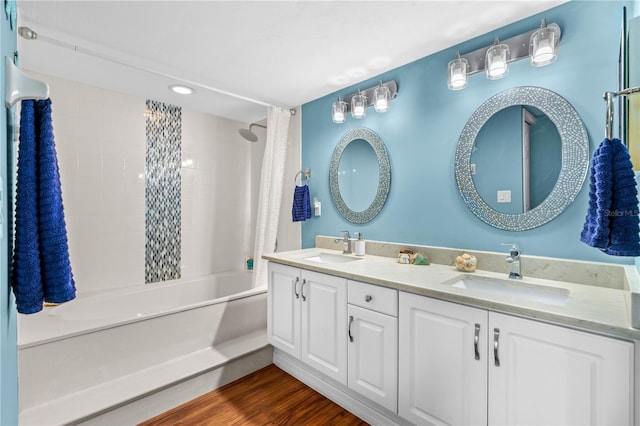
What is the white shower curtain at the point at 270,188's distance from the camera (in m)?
2.83

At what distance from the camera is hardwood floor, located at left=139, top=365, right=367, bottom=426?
1.76 metres

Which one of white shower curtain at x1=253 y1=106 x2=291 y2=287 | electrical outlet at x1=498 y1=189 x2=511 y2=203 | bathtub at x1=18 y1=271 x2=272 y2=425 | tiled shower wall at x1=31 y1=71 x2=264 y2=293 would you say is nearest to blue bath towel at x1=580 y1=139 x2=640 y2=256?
electrical outlet at x1=498 y1=189 x2=511 y2=203

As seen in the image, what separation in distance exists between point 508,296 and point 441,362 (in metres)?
0.47

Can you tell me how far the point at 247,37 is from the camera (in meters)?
1.79

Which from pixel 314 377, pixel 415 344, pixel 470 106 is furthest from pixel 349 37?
pixel 314 377

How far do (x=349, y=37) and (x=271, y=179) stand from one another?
143cm

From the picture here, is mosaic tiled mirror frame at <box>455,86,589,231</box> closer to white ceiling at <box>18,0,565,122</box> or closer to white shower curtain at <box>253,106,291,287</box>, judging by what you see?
white ceiling at <box>18,0,565,122</box>

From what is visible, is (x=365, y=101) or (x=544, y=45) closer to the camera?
(x=544, y=45)

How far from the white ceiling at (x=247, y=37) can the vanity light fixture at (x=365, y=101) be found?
4.6 inches

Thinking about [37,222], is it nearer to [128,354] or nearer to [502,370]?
[128,354]

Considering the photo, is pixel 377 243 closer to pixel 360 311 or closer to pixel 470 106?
pixel 360 311

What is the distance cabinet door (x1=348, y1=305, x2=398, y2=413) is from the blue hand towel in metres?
1.18

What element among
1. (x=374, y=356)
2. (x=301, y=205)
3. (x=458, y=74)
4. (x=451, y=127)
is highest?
(x=458, y=74)

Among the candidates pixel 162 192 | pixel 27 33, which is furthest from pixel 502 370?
pixel 162 192
